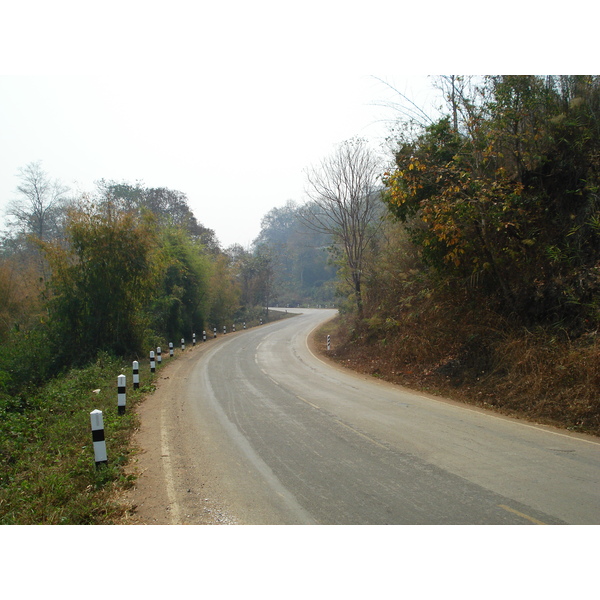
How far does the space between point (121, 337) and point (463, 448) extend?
16.2 metres

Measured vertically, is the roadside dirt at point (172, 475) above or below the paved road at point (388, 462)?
above

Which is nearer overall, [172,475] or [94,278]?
[172,475]

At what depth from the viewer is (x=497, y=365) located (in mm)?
11062

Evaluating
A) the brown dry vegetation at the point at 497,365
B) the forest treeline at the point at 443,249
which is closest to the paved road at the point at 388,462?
the brown dry vegetation at the point at 497,365

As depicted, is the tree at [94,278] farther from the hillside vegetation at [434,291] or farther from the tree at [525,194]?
the tree at [525,194]

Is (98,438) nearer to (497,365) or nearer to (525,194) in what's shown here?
(497,365)

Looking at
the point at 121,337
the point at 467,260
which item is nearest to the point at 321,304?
the point at 121,337

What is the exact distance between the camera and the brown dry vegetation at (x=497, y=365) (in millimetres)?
8570

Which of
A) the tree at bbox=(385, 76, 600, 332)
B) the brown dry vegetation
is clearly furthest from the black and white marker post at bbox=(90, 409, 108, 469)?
the tree at bbox=(385, 76, 600, 332)

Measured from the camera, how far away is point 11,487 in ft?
19.6

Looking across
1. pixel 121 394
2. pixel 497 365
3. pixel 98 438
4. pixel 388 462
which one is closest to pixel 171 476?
pixel 98 438

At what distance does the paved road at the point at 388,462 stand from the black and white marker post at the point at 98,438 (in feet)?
4.82

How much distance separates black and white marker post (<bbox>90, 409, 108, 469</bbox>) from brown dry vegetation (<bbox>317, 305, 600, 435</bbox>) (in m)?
7.68

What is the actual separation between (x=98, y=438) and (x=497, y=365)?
29.8ft
